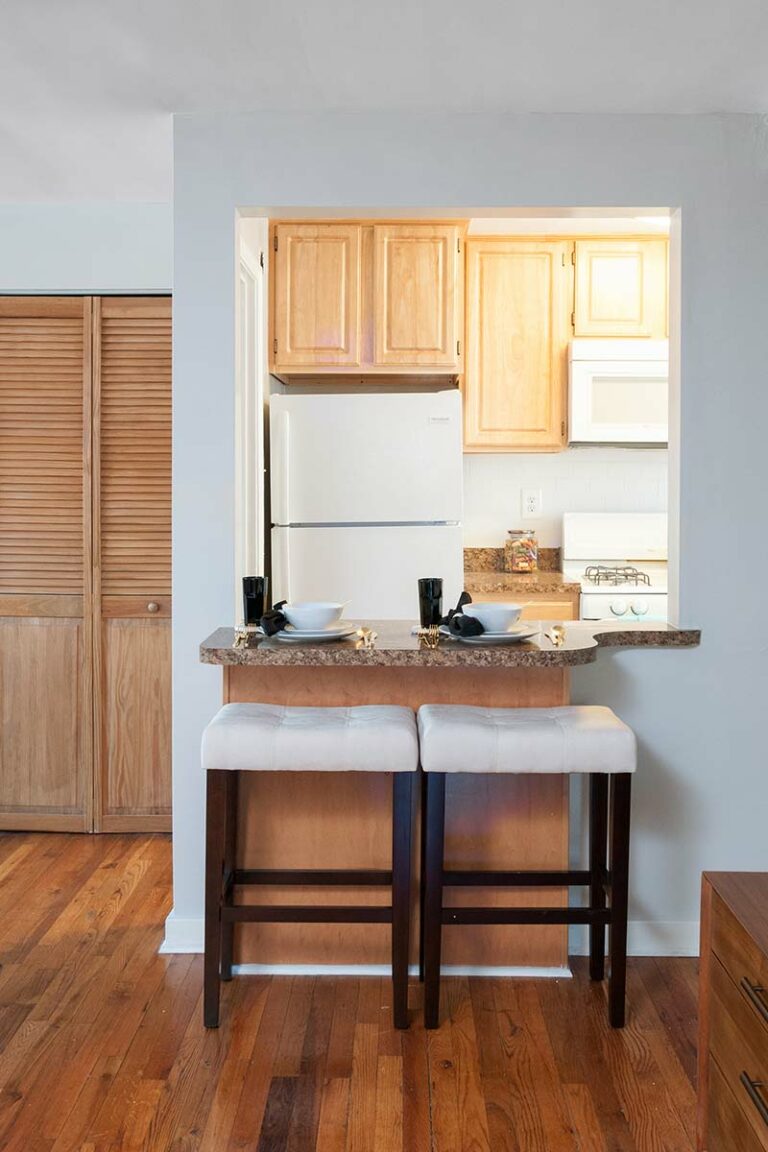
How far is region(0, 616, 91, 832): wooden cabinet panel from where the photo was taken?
3.96 meters

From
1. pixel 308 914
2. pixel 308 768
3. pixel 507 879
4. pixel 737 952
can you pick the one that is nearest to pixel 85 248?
pixel 308 768

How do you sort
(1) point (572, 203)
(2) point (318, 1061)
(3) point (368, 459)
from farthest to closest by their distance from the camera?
(3) point (368, 459)
(1) point (572, 203)
(2) point (318, 1061)

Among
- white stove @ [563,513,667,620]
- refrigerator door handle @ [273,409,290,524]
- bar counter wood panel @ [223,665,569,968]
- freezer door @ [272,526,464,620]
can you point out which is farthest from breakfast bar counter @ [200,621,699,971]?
white stove @ [563,513,667,620]

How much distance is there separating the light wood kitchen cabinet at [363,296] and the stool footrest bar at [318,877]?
2121 mm

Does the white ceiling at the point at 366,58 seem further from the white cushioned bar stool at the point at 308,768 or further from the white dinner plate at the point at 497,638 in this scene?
the white cushioned bar stool at the point at 308,768

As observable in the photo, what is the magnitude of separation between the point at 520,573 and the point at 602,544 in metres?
0.38

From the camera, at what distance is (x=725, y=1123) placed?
1.67 meters

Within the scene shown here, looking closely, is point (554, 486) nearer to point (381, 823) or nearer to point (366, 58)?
point (381, 823)

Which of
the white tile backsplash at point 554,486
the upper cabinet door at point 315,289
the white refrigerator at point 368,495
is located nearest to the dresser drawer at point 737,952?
the white refrigerator at point 368,495

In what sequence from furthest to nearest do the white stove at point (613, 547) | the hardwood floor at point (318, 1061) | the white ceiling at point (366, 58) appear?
the white stove at point (613, 547)
the white ceiling at point (366, 58)
the hardwood floor at point (318, 1061)

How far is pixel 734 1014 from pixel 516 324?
3232 millimetres

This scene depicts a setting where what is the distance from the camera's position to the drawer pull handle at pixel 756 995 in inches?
57.9

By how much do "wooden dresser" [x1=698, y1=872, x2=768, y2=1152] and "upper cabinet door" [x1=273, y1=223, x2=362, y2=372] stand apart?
2795mm

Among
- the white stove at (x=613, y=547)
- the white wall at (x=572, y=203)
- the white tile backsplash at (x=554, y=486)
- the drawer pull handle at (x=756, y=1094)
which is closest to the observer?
the drawer pull handle at (x=756, y=1094)
